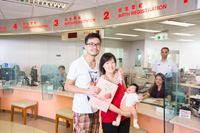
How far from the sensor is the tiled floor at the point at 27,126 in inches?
117

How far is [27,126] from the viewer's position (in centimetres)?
319

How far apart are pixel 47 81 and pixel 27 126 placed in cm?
101

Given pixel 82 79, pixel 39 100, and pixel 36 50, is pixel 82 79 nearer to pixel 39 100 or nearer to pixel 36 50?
pixel 39 100

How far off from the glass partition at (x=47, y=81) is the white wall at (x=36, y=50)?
162 cm

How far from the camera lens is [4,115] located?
4152 millimetres

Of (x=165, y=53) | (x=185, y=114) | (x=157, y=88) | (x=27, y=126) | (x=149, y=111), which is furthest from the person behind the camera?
(x=165, y=53)

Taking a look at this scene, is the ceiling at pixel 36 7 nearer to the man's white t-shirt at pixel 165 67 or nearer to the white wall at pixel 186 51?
the man's white t-shirt at pixel 165 67

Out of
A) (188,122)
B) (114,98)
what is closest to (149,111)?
(188,122)

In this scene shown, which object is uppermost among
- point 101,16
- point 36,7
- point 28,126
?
point 36,7

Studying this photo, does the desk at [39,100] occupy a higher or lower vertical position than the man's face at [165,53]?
lower

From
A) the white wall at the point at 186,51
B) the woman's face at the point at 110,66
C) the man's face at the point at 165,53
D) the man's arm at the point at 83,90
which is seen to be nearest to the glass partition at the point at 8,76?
the man's arm at the point at 83,90

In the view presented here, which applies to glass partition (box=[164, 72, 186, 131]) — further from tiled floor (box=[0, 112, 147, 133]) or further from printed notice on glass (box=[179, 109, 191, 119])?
tiled floor (box=[0, 112, 147, 133])

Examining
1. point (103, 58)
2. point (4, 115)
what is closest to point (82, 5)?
point (103, 58)

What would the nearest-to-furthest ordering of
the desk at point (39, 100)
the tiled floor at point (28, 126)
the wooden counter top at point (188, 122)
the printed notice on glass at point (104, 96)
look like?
1. the printed notice on glass at point (104, 96)
2. the wooden counter top at point (188, 122)
3. the tiled floor at point (28, 126)
4. the desk at point (39, 100)
